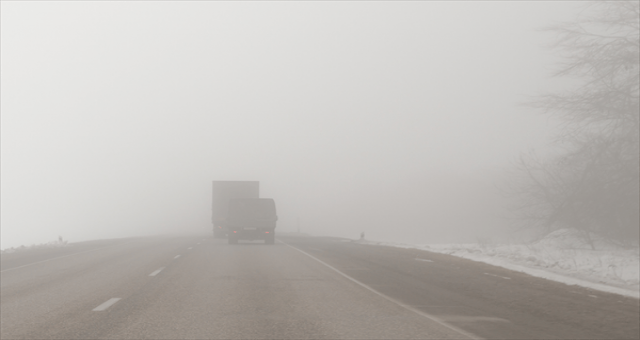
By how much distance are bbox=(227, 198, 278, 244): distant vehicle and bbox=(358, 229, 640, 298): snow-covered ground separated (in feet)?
29.2

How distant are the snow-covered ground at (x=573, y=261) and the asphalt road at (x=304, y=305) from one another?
3.22 feet

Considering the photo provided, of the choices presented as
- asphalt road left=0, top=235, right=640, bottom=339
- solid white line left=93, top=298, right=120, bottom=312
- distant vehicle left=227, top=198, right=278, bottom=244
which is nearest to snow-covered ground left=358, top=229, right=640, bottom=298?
asphalt road left=0, top=235, right=640, bottom=339

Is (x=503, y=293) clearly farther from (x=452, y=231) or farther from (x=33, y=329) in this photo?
(x=452, y=231)

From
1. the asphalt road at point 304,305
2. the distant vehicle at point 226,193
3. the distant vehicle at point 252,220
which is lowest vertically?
the asphalt road at point 304,305

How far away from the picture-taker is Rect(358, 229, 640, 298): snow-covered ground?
41.2 ft

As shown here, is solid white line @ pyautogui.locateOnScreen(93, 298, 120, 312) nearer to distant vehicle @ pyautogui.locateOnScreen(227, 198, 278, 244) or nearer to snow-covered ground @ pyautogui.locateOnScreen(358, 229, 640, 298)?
snow-covered ground @ pyautogui.locateOnScreen(358, 229, 640, 298)

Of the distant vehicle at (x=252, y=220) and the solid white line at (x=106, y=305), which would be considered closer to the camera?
the solid white line at (x=106, y=305)

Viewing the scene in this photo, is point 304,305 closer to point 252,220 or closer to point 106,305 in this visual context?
point 106,305

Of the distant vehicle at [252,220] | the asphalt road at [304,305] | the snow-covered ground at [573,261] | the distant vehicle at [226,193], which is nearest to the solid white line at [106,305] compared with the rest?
the asphalt road at [304,305]

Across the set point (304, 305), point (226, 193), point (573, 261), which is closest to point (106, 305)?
point (304, 305)

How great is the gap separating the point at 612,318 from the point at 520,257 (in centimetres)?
1072

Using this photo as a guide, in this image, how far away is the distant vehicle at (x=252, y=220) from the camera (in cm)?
2900

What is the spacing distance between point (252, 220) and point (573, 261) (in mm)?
16420

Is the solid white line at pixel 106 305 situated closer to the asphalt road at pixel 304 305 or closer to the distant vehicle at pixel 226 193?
the asphalt road at pixel 304 305
